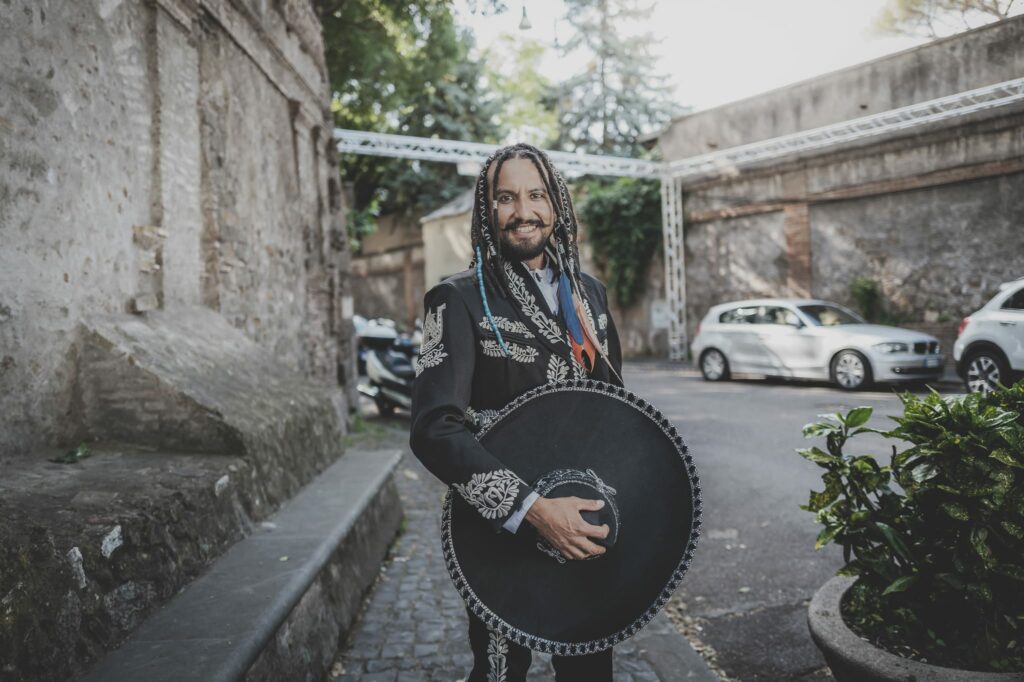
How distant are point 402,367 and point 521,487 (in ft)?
30.6

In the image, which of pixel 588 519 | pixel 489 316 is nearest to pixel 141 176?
pixel 489 316

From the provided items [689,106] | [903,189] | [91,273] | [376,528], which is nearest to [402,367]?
[376,528]

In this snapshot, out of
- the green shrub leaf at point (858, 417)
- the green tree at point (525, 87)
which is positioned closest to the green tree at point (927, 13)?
the green shrub leaf at point (858, 417)

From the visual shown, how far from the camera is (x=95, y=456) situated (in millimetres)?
3424

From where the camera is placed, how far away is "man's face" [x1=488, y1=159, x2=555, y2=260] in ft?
6.60

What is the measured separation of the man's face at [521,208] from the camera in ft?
6.60

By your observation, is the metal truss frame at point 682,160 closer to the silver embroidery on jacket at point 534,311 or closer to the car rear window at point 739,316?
the car rear window at point 739,316

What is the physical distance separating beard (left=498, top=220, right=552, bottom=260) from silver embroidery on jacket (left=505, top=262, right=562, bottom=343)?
2.4 inches

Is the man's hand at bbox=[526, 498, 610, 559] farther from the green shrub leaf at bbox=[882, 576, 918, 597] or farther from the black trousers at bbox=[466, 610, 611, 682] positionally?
the green shrub leaf at bbox=[882, 576, 918, 597]

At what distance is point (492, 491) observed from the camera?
65.9 inches

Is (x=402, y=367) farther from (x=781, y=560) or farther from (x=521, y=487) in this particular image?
(x=521, y=487)

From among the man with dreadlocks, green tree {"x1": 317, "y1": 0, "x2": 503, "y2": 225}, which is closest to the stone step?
the man with dreadlocks

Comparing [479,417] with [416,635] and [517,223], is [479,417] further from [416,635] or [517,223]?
[416,635]

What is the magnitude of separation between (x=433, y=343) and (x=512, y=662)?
2.83ft
